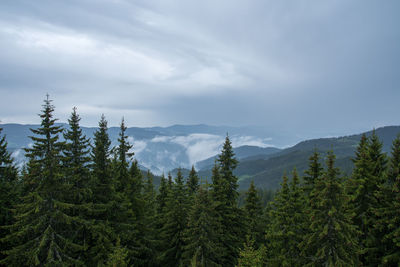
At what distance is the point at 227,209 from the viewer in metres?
26.8

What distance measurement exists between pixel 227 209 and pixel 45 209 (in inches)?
662

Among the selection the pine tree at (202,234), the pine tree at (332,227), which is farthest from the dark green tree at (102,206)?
the pine tree at (332,227)

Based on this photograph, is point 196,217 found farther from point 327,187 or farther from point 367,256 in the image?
point 367,256

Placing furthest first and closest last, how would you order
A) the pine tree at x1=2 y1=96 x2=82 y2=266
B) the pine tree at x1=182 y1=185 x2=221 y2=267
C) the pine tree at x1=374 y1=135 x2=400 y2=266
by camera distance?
the pine tree at x1=182 y1=185 x2=221 y2=267 < the pine tree at x1=374 y1=135 x2=400 y2=266 < the pine tree at x1=2 y1=96 x2=82 y2=266

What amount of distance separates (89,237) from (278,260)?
16756mm

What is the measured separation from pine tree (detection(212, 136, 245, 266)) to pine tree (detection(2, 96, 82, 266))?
13865mm

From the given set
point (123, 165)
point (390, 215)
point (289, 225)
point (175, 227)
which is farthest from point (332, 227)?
point (123, 165)

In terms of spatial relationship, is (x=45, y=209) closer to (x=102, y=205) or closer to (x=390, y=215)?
(x=102, y=205)

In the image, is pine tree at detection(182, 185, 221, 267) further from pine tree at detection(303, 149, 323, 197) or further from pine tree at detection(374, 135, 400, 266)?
pine tree at detection(374, 135, 400, 266)

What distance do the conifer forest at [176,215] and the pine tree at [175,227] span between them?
115mm

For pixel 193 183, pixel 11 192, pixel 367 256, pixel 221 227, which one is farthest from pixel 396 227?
pixel 11 192

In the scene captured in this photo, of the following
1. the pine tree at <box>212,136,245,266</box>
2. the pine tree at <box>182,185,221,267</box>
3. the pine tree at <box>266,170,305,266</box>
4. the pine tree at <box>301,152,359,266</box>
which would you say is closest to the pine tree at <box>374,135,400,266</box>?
the pine tree at <box>301,152,359,266</box>

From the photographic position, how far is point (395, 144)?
2141cm

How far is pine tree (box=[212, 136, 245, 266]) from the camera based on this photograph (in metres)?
26.3
